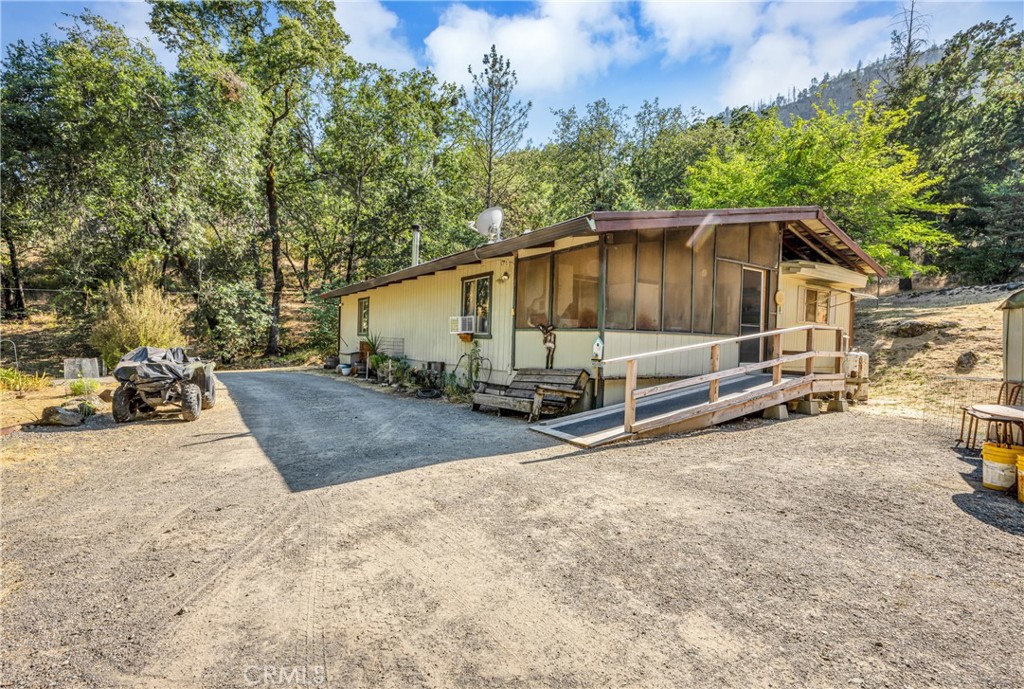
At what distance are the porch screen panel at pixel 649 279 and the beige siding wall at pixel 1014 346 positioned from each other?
209 inches

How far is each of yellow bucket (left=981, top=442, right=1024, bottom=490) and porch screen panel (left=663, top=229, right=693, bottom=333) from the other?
397 cm

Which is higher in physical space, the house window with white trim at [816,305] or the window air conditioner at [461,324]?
the house window with white trim at [816,305]

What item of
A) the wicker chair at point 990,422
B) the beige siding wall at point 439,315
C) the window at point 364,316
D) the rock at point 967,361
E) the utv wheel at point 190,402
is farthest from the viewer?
the window at point 364,316

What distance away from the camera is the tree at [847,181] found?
12000 mm

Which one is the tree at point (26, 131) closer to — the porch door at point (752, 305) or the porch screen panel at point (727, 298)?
the porch screen panel at point (727, 298)

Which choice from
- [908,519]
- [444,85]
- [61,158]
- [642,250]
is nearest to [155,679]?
[908,519]

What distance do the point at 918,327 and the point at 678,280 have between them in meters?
10.6

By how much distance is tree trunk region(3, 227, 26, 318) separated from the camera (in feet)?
60.7

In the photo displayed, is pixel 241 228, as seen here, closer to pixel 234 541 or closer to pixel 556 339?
pixel 556 339

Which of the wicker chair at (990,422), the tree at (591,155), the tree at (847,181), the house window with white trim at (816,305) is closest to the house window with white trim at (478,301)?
the wicker chair at (990,422)

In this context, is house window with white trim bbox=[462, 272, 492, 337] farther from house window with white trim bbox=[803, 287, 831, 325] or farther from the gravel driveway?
house window with white trim bbox=[803, 287, 831, 325]

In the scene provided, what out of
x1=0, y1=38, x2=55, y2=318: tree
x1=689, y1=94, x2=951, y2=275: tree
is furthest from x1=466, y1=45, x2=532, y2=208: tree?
x1=0, y1=38, x2=55, y2=318: tree

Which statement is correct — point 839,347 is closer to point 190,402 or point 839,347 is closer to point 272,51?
point 190,402

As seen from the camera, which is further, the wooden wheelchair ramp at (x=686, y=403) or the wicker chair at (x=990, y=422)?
the wooden wheelchair ramp at (x=686, y=403)
